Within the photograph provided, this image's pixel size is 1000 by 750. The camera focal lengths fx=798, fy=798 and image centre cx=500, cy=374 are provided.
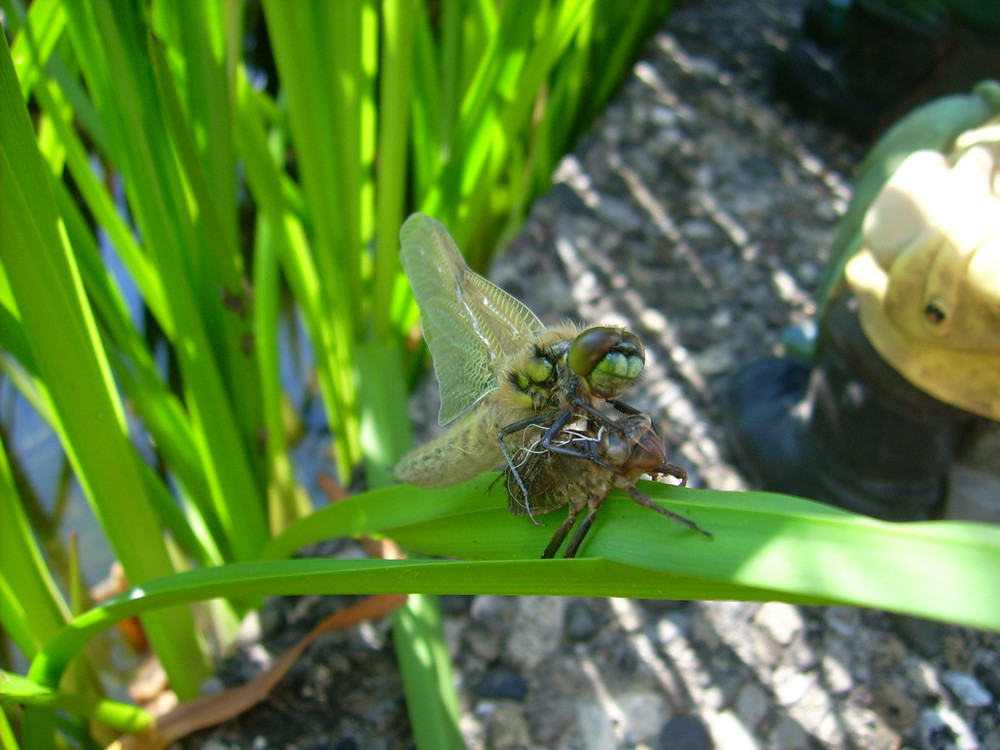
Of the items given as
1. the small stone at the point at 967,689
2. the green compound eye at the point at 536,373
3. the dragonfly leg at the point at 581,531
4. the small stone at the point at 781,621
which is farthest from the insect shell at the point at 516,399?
the small stone at the point at 967,689

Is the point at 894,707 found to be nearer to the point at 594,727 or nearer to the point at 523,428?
the point at 594,727

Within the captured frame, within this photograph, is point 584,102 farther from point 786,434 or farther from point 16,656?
point 16,656

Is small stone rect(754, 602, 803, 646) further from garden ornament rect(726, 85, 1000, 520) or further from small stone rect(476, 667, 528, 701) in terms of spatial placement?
small stone rect(476, 667, 528, 701)

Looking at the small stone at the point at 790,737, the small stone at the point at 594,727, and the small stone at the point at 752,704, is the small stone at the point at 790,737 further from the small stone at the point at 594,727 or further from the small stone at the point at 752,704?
the small stone at the point at 594,727

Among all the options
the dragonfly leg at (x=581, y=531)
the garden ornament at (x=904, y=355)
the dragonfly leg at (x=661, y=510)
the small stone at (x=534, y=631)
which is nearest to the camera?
the dragonfly leg at (x=661, y=510)

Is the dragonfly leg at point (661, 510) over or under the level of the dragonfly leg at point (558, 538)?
over

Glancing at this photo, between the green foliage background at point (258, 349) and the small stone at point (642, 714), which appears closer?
the green foliage background at point (258, 349)

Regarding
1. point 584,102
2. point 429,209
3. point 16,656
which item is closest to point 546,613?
point 429,209

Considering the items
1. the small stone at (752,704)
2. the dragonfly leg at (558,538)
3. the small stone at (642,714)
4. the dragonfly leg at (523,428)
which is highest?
the dragonfly leg at (523,428)

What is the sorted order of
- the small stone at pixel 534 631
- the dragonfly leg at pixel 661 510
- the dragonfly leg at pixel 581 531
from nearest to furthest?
the dragonfly leg at pixel 661 510
the dragonfly leg at pixel 581 531
the small stone at pixel 534 631
